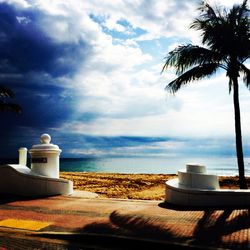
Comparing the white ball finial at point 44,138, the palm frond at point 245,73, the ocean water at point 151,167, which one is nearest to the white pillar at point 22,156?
the white ball finial at point 44,138

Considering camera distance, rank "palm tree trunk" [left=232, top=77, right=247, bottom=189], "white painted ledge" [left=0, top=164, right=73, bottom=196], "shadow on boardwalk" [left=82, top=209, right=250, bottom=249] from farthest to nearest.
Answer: "white painted ledge" [left=0, top=164, right=73, bottom=196] < "palm tree trunk" [left=232, top=77, right=247, bottom=189] < "shadow on boardwalk" [left=82, top=209, right=250, bottom=249]

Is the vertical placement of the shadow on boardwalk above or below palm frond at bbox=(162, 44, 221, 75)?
below

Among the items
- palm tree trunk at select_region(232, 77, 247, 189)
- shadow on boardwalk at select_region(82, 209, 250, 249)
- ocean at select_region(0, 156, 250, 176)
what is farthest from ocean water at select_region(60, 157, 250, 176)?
shadow on boardwalk at select_region(82, 209, 250, 249)

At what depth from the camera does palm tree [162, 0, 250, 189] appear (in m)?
13.3

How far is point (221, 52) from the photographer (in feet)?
44.9

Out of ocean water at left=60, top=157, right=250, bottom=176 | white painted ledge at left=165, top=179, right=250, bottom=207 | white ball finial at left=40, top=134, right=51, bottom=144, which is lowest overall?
ocean water at left=60, top=157, right=250, bottom=176

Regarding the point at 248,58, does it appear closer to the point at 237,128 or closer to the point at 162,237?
the point at 237,128

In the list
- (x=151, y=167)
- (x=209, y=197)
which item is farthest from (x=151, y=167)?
(x=209, y=197)

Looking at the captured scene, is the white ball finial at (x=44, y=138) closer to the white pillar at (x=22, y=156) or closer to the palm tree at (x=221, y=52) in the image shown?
the white pillar at (x=22, y=156)

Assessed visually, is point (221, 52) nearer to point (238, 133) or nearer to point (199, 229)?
point (238, 133)

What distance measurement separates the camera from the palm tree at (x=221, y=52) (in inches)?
525

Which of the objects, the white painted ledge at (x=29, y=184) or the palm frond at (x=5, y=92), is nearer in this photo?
the white painted ledge at (x=29, y=184)

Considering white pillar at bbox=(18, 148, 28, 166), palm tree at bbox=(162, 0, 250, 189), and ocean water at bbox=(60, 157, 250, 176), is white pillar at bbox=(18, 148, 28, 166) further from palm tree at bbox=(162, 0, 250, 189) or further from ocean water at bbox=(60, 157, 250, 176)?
ocean water at bbox=(60, 157, 250, 176)

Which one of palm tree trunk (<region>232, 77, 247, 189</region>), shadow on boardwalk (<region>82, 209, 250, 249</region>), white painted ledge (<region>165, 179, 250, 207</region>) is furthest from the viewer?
palm tree trunk (<region>232, 77, 247, 189</region>)
